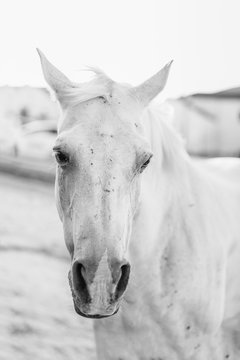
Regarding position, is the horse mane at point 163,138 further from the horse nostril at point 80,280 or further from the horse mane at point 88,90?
the horse nostril at point 80,280

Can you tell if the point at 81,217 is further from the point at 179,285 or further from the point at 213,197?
the point at 213,197

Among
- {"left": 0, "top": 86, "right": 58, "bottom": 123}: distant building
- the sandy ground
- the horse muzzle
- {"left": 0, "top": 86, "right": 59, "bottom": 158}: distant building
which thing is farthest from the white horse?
{"left": 0, "top": 86, "right": 58, "bottom": 123}: distant building

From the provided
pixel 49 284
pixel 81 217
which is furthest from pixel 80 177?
pixel 49 284

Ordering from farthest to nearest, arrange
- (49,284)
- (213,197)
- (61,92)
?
(49,284)
(213,197)
(61,92)

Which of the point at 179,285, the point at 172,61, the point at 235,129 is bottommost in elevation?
the point at 235,129

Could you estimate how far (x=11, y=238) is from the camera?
6355 mm

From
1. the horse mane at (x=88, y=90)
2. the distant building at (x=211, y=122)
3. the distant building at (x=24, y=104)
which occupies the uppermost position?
the horse mane at (x=88, y=90)

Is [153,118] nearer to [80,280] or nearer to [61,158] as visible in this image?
[61,158]

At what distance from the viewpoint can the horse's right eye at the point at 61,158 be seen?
172cm

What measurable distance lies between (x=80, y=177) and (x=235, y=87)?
16472mm

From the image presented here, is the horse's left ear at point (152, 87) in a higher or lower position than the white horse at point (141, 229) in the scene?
higher

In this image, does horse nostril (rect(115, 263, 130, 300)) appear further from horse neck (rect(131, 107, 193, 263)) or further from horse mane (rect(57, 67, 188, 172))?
horse mane (rect(57, 67, 188, 172))

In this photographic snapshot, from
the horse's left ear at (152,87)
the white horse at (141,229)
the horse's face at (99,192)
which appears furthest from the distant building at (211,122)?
the horse's face at (99,192)

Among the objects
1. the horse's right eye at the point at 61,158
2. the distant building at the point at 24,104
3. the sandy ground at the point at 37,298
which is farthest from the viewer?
the distant building at the point at 24,104
